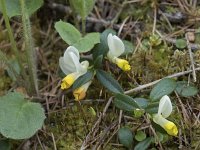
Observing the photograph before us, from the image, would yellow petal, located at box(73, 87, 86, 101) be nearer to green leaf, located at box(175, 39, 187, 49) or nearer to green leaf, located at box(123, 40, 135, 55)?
green leaf, located at box(123, 40, 135, 55)

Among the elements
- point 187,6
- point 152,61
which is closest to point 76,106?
point 152,61

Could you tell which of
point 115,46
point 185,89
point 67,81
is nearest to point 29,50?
point 67,81

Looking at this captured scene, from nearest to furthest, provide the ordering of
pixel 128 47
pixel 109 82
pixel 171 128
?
pixel 171 128, pixel 109 82, pixel 128 47

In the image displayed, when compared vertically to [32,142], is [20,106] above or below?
above

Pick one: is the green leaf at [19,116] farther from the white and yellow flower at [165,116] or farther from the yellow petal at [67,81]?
the white and yellow flower at [165,116]

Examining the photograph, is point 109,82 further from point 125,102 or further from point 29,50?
point 29,50

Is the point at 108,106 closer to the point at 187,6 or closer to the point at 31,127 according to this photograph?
the point at 31,127
